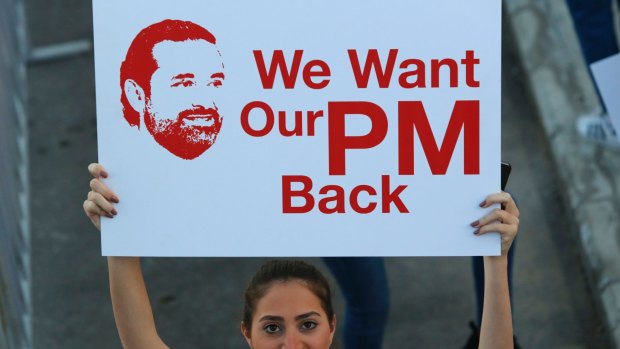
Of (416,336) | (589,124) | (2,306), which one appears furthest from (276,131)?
(589,124)

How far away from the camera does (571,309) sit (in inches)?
202

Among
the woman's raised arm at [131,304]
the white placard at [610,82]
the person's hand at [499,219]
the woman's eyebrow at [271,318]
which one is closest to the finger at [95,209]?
the woman's raised arm at [131,304]

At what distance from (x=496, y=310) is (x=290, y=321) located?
526mm

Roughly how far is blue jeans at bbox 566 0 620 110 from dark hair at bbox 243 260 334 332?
2492 mm

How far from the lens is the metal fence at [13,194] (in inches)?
175

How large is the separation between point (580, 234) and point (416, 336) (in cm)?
90

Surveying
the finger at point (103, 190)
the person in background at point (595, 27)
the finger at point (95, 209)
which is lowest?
the finger at point (95, 209)

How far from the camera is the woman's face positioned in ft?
10.1

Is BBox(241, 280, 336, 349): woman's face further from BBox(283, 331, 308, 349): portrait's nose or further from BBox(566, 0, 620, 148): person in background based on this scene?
BBox(566, 0, 620, 148): person in background

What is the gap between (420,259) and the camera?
550 cm

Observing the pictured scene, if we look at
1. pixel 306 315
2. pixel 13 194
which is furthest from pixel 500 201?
pixel 13 194

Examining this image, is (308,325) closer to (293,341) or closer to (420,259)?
(293,341)

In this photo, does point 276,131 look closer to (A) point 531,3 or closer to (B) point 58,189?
(B) point 58,189

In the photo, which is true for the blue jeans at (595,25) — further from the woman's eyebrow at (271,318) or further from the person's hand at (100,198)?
the person's hand at (100,198)
